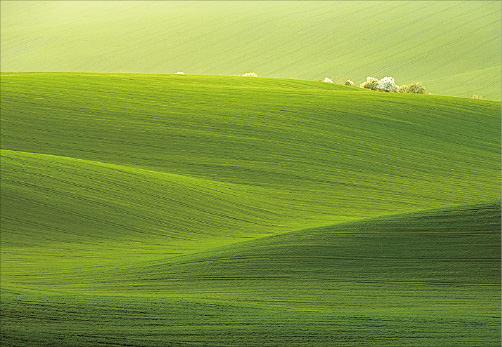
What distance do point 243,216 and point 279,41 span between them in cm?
3717

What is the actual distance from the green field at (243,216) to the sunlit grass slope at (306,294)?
2cm

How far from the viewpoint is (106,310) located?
3969 mm

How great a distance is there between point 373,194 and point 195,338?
8151 millimetres

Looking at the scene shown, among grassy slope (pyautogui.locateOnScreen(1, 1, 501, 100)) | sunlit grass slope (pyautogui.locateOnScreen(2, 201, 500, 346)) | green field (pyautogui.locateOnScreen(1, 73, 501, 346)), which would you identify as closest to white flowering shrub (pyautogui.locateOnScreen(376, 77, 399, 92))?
green field (pyautogui.locateOnScreen(1, 73, 501, 346))

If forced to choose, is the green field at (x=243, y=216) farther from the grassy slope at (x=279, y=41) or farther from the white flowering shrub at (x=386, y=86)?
the grassy slope at (x=279, y=41)

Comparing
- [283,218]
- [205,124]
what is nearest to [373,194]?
[283,218]

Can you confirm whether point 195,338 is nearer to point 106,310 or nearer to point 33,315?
point 106,310

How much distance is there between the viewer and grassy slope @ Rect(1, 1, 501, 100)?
40031 millimetres

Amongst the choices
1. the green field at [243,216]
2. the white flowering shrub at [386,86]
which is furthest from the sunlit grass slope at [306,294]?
the white flowering shrub at [386,86]

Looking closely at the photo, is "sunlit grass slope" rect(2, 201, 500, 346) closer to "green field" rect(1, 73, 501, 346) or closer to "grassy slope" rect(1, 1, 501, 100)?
"green field" rect(1, 73, 501, 346)

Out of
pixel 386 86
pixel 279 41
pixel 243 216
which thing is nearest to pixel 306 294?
pixel 243 216

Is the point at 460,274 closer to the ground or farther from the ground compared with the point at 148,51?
closer to the ground

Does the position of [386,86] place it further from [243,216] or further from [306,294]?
[306,294]

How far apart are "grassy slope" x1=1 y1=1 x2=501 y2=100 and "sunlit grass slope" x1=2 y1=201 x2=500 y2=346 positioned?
30.2 metres
